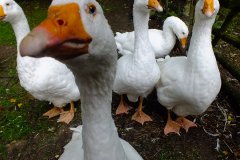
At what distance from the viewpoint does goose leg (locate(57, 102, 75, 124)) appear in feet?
11.9

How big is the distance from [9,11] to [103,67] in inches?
86.5

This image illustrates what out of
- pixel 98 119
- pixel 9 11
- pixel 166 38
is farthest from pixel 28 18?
pixel 98 119

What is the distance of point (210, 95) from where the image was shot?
2.89 metres

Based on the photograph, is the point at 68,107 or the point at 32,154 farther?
the point at 68,107

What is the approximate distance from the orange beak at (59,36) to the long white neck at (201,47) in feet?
5.93

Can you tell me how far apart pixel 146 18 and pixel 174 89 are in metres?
0.76

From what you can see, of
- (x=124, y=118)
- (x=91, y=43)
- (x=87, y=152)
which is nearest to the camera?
(x=91, y=43)

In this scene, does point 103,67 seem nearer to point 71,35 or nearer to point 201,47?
point 71,35

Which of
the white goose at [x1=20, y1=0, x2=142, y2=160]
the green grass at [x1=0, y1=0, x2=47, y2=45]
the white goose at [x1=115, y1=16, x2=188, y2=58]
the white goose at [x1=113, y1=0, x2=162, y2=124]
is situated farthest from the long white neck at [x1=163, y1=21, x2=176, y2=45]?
the white goose at [x1=20, y1=0, x2=142, y2=160]

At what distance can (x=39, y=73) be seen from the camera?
3191mm

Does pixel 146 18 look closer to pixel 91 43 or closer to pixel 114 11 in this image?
pixel 91 43

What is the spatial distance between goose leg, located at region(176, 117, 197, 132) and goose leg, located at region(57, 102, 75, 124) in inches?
46.5

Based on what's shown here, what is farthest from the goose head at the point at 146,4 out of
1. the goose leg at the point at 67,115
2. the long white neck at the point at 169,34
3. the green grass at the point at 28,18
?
the green grass at the point at 28,18

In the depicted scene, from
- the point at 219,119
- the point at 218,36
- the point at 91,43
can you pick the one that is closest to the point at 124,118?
the point at 219,119
